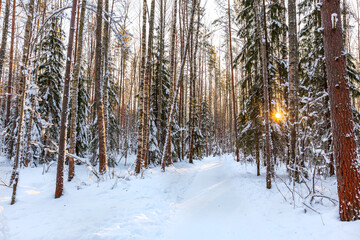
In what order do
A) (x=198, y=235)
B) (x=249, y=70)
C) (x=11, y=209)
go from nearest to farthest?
(x=198, y=235) < (x=11, y=209) < (x=249, y=70)

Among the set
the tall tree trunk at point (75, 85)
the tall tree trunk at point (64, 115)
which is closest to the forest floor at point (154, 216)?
the tall tree trunk at point (64, 115)

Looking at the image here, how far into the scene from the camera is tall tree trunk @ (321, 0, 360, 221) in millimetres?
3551

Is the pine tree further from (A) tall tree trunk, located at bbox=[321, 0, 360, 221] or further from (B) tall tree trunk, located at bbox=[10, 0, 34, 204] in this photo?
(A) tall tree trunk, located at bbox=[321, 0, 360, 221]

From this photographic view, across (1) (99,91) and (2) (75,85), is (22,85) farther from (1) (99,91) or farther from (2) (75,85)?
(1) (99,91)

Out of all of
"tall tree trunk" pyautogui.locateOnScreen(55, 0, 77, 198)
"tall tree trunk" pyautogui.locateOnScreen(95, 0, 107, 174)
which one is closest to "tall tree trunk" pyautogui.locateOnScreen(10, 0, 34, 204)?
"tall tree trunk" pyautogui.locateOnScreen(55, 0, 77, 198)

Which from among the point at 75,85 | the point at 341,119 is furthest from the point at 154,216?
the point at 75,85

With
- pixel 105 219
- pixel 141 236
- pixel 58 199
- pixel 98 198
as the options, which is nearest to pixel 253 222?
pixel 141 236

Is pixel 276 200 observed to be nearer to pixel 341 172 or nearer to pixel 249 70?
pixel 341 172

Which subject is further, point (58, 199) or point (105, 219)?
point (58, 199)

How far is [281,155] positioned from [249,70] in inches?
187

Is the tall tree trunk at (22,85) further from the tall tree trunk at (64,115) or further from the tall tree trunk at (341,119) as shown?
the tall tree trunk at (341,119)

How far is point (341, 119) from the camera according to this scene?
376 centimetres

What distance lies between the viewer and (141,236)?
12.5ft

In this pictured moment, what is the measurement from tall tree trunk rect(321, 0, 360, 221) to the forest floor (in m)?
0.48
